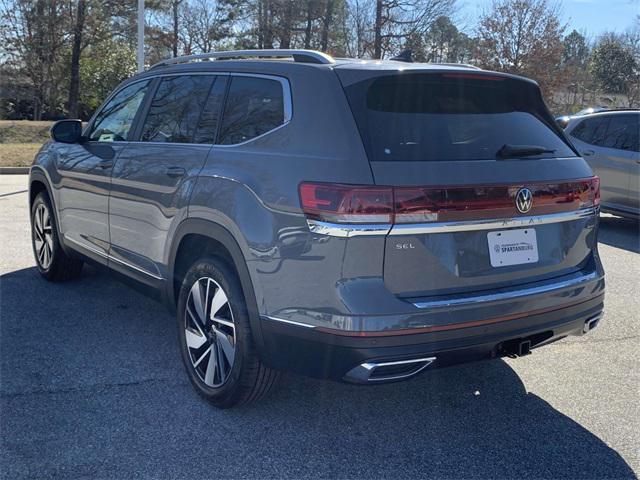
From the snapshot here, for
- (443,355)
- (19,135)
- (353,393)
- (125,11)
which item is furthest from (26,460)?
(125,11)

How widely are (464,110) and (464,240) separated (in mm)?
732

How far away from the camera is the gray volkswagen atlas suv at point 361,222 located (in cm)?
277

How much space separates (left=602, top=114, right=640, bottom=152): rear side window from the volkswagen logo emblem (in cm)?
711

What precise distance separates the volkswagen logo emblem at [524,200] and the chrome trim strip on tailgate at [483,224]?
5 cm

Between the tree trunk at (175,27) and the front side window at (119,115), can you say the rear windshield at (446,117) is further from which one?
the tree trunk at (175,27)

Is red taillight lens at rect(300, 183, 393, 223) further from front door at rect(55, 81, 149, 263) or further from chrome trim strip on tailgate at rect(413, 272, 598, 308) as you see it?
front door at rect(55, 81, 149, 263)

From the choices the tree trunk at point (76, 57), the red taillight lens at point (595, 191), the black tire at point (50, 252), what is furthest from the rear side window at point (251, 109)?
the tree trunk at point (76, 57)

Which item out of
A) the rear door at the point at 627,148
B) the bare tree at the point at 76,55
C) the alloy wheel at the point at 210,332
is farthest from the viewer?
the bare tree at the point at 76,55

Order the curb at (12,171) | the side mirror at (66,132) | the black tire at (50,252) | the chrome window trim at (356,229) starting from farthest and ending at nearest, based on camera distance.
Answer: the curb at (12,171)
the black tire at (50,252)
the side mirror at (66,132)
the chrome window trim at (356,229)

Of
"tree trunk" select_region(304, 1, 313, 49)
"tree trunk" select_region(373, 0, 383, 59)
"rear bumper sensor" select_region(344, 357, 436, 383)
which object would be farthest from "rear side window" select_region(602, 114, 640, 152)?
"tree trunk" select_region(304, 1, 313, 49)

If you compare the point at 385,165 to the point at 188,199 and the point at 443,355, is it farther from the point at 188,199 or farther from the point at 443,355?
the point at 188,199

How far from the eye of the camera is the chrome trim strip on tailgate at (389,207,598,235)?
2770mm

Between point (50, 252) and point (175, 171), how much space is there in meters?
2.50

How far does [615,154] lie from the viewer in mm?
9398
